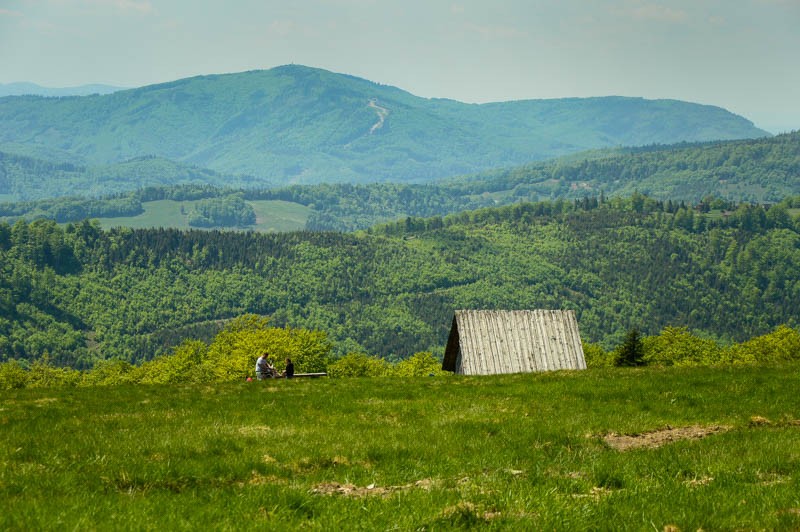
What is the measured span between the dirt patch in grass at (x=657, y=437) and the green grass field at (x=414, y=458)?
0.37 ft

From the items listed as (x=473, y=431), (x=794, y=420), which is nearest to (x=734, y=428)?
(x=794, y=420)

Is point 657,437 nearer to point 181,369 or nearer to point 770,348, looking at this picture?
point 770,348

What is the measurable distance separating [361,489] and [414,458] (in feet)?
10.8

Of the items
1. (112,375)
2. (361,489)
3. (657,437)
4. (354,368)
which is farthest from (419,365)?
(361,489)

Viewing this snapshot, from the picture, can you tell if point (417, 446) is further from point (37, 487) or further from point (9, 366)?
point (9, 366)

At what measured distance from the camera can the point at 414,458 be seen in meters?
19.4

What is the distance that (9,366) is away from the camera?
16475cm

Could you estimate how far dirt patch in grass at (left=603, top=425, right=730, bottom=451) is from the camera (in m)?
21.5

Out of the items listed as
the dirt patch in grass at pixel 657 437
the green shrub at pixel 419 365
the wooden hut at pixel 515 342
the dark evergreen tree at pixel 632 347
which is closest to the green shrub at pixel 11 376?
the green shrub at pixel 419 365

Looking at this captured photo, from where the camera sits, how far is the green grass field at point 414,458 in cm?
1318

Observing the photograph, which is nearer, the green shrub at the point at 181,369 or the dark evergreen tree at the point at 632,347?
the dark evergreen tree at the point at 632,347

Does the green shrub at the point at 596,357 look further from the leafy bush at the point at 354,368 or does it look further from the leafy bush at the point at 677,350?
the leafy bush at the point at 354,368

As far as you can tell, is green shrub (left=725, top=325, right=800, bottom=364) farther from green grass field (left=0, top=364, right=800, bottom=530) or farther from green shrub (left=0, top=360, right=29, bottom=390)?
green shrub (left=0, top=360, right=29, bottom=390)

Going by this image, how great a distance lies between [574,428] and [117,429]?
13.1 meters
